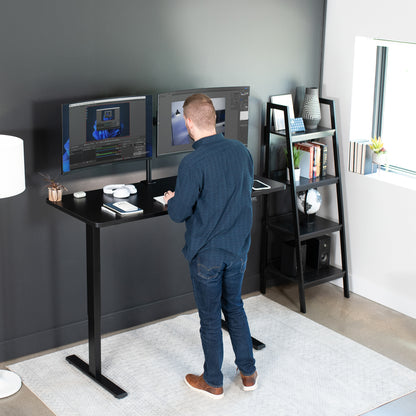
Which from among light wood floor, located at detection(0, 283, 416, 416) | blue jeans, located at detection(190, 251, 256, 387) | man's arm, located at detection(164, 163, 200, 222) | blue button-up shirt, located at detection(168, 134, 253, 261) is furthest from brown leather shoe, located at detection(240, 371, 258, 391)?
man's arm, located at detection(164, 163, 200, 222)

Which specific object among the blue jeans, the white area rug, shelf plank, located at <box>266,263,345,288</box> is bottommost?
the white area rug

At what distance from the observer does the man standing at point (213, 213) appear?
3.14m

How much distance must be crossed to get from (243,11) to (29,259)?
2.01 meters

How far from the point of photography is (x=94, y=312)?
3574 millimetres

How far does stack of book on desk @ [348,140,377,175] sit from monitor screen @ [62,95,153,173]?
157 cm

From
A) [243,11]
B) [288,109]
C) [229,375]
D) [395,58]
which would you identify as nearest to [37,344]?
[229,375]

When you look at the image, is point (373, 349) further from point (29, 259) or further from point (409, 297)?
point (29, 259)

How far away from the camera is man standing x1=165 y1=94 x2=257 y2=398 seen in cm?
314

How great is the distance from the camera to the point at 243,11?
4262 mm

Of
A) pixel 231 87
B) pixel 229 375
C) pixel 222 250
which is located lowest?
pixel 229 375

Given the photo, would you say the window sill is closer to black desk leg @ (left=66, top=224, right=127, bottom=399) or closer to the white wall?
the white wall

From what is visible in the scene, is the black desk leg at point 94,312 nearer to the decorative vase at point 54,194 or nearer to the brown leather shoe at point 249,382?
the decorative vase at point 54,194

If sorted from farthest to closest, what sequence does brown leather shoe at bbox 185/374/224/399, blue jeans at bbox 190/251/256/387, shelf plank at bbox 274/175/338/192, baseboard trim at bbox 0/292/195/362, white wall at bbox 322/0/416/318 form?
shelf plank at bbox 274/175/338/192
white wall at bbox 322/0/416/318
baseboard trim at bbox 0/292/195/362
brown leather shoe at bbox 185/374/224/399
blue jeans at bbox 190/251/256/387

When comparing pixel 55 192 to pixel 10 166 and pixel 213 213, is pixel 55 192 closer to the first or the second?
pixel 10 166
